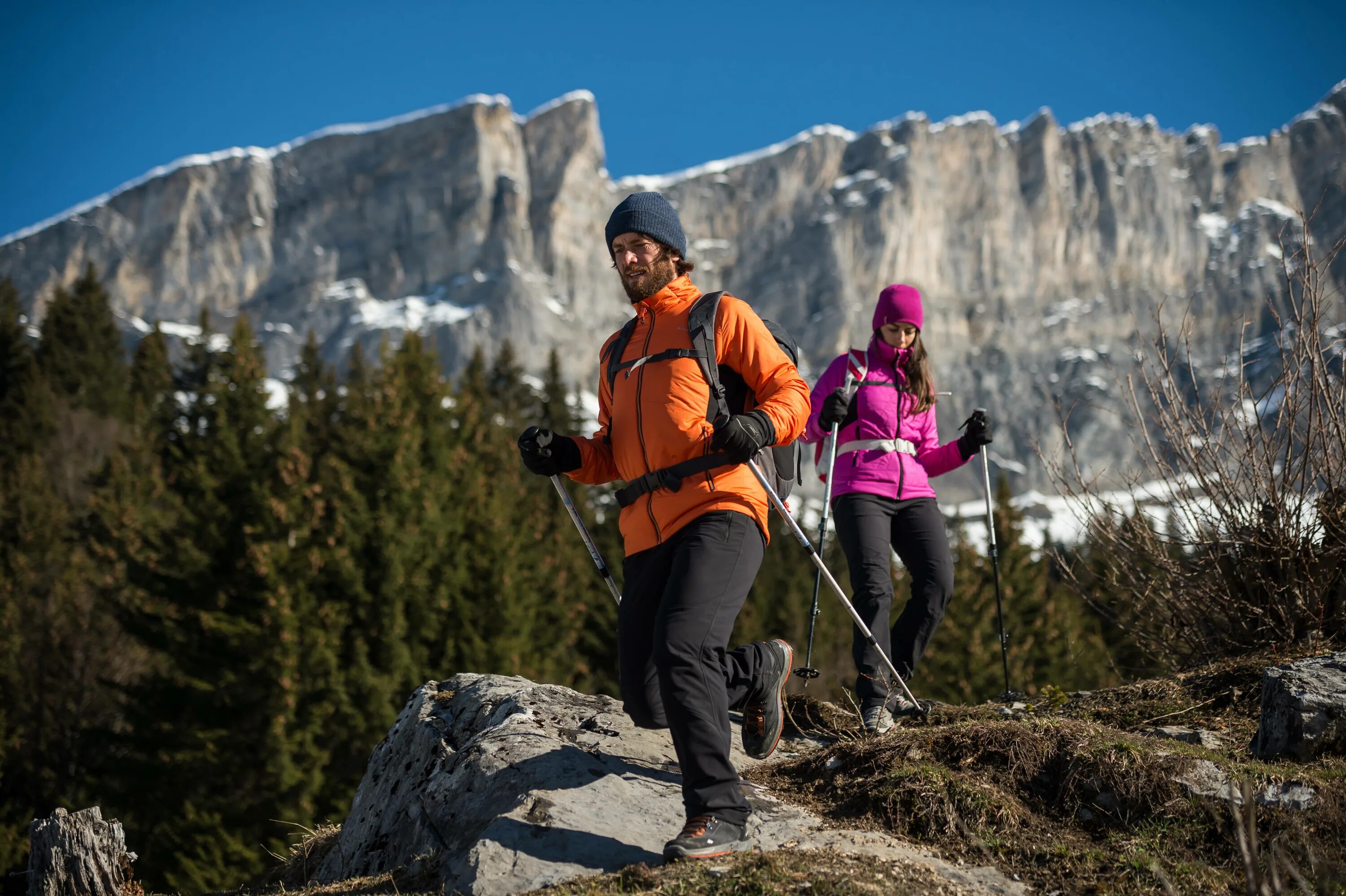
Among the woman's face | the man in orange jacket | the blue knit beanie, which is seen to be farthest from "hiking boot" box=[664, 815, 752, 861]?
the woman's face

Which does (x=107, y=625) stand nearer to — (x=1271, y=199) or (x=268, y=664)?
(x=268, y=664)

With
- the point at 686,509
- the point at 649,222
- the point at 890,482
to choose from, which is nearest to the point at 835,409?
the point at 890,482

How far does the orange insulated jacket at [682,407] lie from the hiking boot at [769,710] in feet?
2.35

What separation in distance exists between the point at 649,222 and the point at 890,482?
232cm

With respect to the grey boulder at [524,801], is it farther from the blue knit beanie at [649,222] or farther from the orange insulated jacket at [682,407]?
the blue knit beanie at [649,222]

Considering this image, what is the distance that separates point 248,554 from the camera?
698 inches

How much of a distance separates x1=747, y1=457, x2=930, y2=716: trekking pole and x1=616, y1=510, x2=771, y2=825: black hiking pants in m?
0.24

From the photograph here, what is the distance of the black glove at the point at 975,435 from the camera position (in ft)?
20.4

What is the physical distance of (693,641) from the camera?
381cm

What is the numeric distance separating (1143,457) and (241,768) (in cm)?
1562

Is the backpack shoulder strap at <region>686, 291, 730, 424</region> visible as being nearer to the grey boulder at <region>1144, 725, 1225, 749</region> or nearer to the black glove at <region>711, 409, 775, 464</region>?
the black glove at <region>711, 409, 775, 464</region>

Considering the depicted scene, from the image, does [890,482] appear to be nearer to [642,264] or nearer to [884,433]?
[884,433]

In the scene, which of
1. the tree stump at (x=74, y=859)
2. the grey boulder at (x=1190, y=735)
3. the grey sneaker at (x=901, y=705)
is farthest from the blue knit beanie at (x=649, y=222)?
the tree stump at (x=74, y=859)

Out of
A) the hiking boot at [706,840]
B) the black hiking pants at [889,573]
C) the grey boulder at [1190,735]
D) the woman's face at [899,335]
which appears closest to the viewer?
the hiking boot at [706,840]
